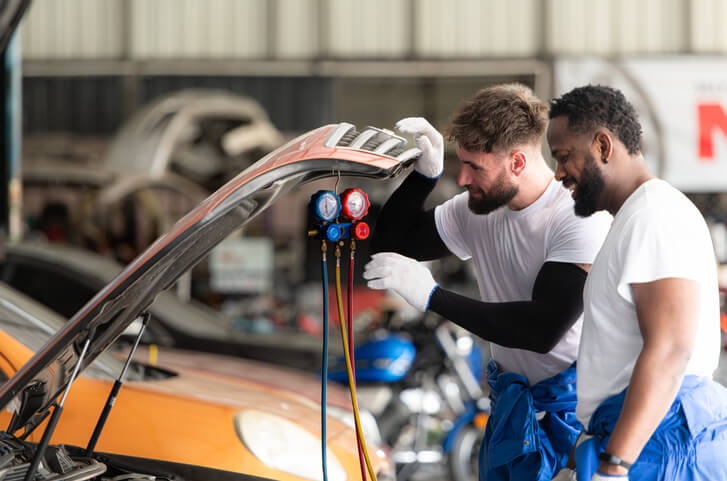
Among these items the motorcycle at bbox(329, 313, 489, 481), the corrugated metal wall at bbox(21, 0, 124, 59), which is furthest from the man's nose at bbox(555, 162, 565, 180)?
the corrugated metal wall at bbox(21, 0, 124, 59)

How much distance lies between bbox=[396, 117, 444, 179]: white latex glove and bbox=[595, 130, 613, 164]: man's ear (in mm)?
467

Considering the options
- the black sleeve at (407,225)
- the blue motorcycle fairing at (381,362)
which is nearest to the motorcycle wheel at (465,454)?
the blue motorcycle fairing at (381,362)

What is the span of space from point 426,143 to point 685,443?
39.3 inches

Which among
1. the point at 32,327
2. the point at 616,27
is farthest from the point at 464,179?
the point at 616,27

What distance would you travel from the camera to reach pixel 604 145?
189cm

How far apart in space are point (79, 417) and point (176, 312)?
3.08 m

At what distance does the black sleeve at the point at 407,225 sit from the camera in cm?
230

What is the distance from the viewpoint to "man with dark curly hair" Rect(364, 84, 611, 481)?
2.01m

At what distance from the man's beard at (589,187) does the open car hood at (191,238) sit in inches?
18.2

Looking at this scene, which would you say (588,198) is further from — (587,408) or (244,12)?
(244,12)

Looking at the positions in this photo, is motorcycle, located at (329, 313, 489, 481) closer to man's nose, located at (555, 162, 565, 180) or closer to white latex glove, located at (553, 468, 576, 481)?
white latex glove, located at (553, 468, 576, 481)

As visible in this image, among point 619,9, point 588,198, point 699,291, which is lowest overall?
point 699,291

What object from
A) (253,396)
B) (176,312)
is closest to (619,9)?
(176,312)

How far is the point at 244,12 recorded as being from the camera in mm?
10727
